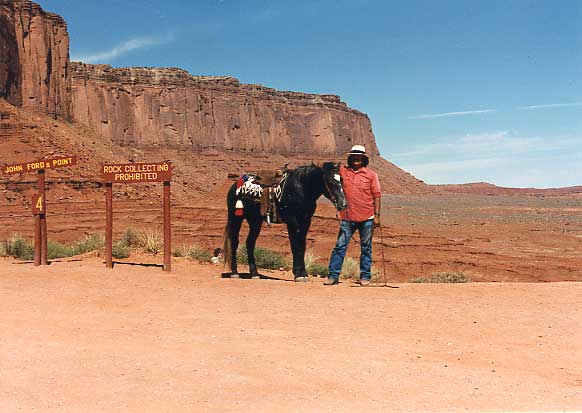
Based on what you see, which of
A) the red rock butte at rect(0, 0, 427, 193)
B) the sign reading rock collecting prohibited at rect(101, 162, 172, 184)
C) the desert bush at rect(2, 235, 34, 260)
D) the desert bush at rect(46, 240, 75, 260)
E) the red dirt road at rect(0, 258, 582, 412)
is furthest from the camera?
the red rock butte at rect(0, 0, 427, 193)

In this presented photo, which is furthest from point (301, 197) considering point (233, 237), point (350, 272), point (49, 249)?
point (49, 249)

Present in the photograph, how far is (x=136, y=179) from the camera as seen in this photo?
45.0 feet

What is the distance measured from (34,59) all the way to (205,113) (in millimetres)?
64620

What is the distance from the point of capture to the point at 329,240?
27.7 m

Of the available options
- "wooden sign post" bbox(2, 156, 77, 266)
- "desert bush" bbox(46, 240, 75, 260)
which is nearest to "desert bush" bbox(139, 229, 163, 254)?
"desert bush" bbox(46, 240, 75, 260)

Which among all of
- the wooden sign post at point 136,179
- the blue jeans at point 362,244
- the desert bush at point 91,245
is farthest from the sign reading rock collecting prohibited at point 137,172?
the blue jeans at point 362,244

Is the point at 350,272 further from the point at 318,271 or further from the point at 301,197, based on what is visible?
the point at 301,197

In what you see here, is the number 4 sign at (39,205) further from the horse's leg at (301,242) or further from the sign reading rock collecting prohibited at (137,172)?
the horse's leg at (301,242)

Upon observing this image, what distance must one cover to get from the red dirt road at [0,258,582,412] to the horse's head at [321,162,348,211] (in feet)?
4.86

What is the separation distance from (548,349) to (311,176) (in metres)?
5.80

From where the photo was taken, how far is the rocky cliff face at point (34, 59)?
185 ft

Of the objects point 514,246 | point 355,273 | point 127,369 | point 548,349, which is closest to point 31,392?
point 127,369

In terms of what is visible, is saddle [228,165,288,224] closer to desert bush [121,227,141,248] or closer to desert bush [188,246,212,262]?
desert bush [188,246,212,262]

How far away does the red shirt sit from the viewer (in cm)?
1116
